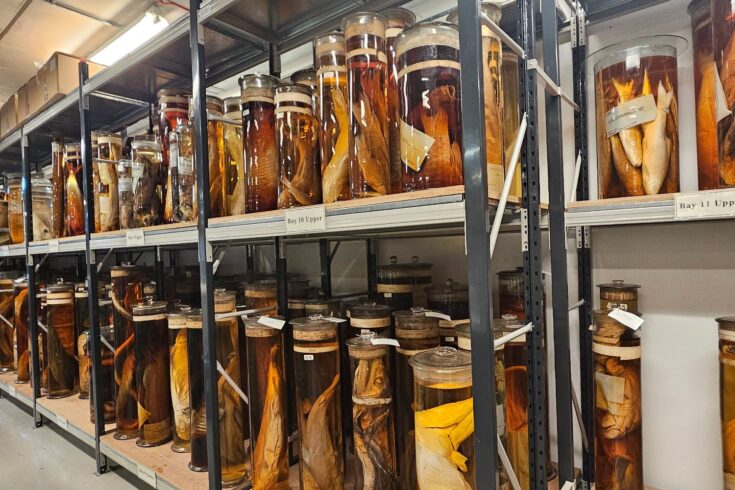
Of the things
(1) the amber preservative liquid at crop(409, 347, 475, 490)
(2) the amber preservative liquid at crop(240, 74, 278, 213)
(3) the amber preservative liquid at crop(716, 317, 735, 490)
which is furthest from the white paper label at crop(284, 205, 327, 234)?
(3) the amber preservative liquid at crop(716, 317, 735, 490)

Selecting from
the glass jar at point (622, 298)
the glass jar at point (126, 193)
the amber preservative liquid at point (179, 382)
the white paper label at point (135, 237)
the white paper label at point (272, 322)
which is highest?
the glass jar at point (126, 193)

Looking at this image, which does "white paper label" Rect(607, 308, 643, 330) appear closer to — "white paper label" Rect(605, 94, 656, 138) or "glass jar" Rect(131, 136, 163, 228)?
"white paper label" Rect(605, 94, 656, 138)

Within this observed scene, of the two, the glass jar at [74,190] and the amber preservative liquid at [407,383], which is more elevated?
the glass jar at [74,190]

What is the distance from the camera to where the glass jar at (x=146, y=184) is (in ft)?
5.61

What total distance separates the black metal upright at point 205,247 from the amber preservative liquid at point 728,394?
1.42 meters

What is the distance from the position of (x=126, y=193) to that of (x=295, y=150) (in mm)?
1066

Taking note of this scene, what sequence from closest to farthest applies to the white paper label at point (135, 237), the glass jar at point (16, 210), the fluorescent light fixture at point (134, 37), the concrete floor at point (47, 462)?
the white paper label at point (135, 237) → the concrete floor at point (47, 462) → the fluorescent light fixture at point (134, 37) → the glass jar at point (16, 210)

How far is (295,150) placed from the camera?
116 centimetres

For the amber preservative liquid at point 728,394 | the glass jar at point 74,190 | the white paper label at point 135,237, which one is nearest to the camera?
the amber preservative liquid at point 728,394

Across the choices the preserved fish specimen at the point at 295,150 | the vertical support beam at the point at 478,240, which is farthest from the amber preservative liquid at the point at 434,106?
the preserved fish specimen at the point at 295,150

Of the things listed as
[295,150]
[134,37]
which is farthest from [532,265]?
[134,37]

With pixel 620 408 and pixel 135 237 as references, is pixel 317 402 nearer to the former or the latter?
pixel 620 408

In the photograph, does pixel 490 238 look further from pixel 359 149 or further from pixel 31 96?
pixel 31 96

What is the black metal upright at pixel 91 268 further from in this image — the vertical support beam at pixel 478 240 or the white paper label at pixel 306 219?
the vertical support beam at pixel 478 240
